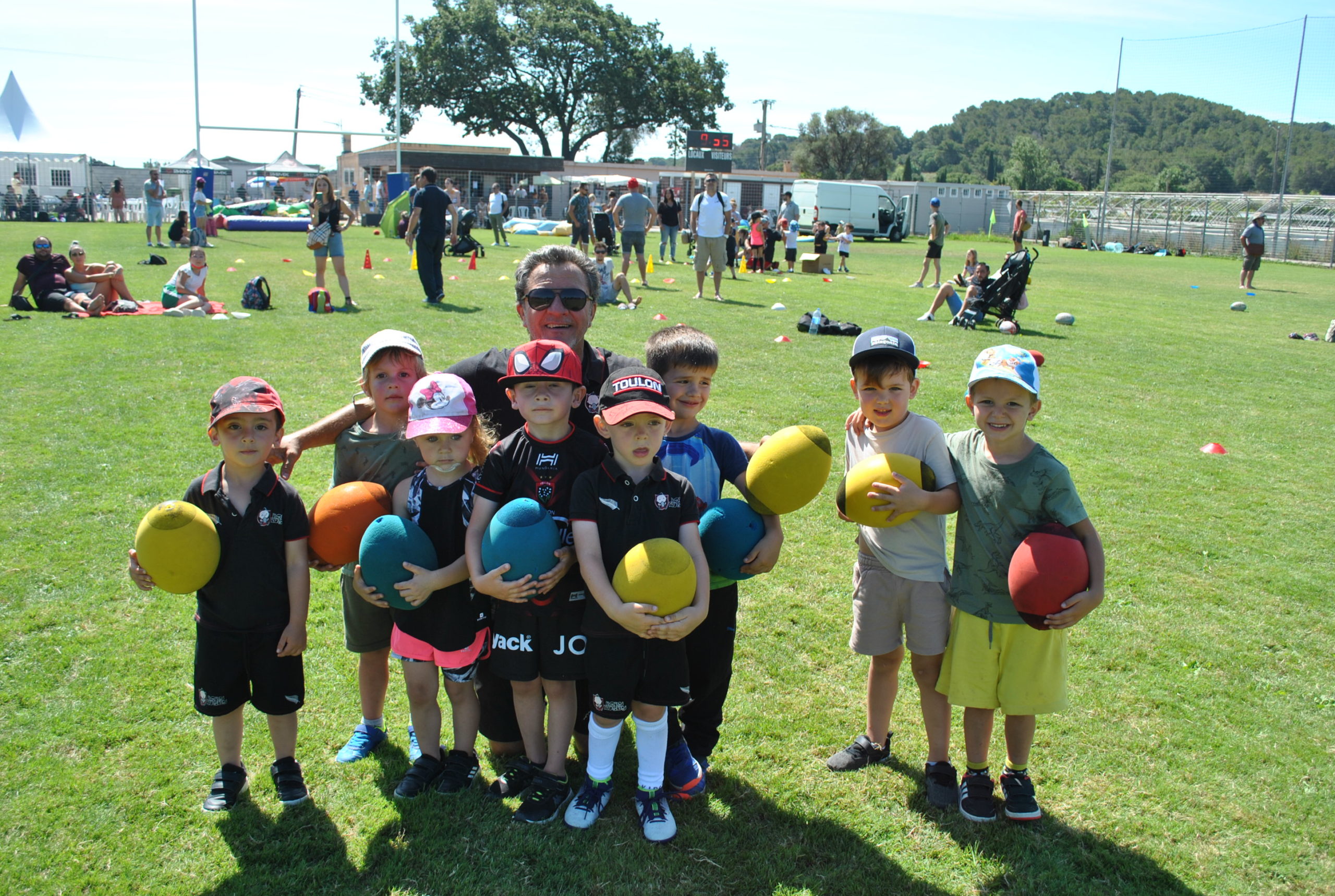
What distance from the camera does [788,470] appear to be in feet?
10.4

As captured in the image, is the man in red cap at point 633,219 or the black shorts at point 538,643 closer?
the black shorts at point 538,643

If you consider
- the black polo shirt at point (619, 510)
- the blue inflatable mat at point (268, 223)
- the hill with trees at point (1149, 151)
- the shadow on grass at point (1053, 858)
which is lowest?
the shadow on grass at point (1053, 858)

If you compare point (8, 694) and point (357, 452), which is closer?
point (357, 452)

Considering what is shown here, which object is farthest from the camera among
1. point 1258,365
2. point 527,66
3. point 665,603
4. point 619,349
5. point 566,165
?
point 527,66

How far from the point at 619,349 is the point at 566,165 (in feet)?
162

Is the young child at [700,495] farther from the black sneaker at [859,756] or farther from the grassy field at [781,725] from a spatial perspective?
the black sneaker at [859,756]

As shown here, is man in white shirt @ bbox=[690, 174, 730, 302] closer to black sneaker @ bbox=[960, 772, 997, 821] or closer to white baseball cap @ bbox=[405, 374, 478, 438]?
white baseball cap @ bbox=[405, 374, 478, 438]

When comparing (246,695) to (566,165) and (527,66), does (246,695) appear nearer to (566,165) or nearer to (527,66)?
(566,165)

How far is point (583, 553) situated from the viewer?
3002 millimetres

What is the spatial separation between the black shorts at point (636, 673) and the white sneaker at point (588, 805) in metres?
0.34

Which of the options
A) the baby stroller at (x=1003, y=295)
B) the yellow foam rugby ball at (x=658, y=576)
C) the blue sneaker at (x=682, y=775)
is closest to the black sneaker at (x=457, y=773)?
the blue sneaker at (x=682, y=775)

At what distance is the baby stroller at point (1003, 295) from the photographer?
1509 centimetres

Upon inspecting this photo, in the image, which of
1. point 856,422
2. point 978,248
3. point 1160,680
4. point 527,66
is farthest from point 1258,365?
point 527,66

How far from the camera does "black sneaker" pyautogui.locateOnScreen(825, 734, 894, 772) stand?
11.7ft
